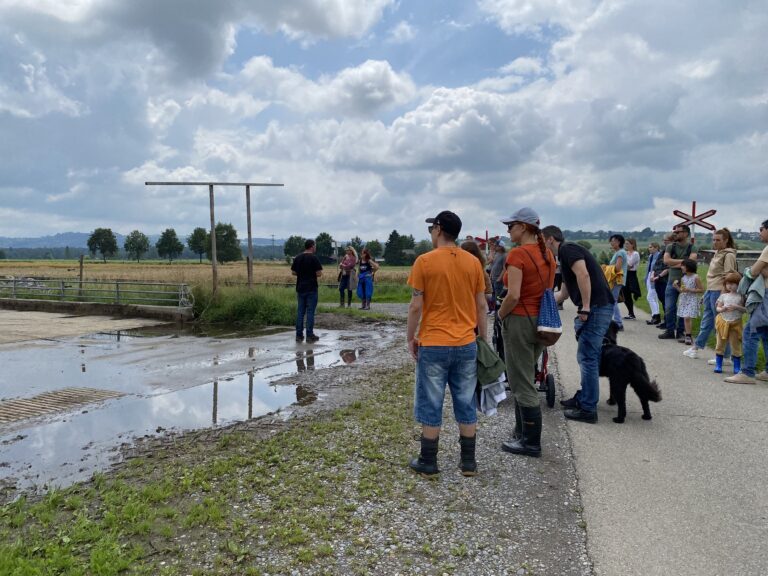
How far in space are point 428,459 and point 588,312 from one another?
216 cm

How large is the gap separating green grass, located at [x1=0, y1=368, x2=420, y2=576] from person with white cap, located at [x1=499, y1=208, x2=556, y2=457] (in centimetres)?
110

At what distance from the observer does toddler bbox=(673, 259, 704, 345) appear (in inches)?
370

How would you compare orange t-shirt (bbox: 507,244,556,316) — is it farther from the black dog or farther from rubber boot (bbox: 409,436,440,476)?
the black dog

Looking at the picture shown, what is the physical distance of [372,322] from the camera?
14.0 metres

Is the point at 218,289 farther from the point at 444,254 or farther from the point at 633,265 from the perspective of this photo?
the point at 444,254

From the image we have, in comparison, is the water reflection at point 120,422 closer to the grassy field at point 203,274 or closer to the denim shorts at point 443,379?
the denim shorts at point 443,379

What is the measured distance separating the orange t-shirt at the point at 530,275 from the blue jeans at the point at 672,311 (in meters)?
6.80

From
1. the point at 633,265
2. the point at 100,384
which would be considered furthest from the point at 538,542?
the point at 633,265

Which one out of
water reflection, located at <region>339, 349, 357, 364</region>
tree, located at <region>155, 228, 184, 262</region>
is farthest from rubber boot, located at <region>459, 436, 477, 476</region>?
tree, located at <region>155, 228, 184, 262</region>

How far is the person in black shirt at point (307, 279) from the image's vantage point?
35.4 feet

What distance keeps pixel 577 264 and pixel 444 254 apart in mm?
1805

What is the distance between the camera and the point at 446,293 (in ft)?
13.8

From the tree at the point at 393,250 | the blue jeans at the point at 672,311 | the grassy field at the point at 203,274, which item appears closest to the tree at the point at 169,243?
the tree at the point at 393,250

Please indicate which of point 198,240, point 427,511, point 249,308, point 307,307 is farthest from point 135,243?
point 427,511
